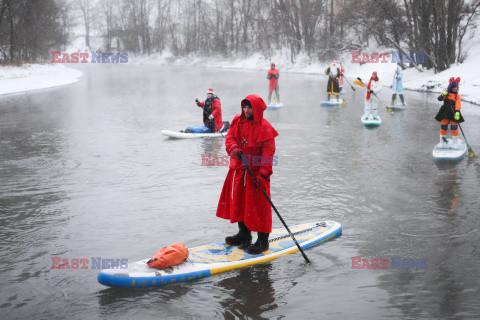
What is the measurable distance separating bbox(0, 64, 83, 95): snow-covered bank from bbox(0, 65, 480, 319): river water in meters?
17.0

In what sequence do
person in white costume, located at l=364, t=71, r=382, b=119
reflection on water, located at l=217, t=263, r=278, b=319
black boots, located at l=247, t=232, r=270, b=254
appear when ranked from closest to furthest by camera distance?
reflection on water, located at l=217, t=263, r=278, b=319 < black boots, located at l=247, t=232, r=270, b=254 < person in white costume, located at l=364, t=71, r=382, b=119

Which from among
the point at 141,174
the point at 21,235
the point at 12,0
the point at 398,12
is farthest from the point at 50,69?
the point at 21,235

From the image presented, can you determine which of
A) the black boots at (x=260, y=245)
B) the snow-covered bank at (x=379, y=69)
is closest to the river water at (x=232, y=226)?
the black boots at (x=260, y=245)

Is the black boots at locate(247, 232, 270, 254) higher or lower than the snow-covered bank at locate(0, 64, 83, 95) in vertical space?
lower

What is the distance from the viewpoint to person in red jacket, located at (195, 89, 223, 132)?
523 inches

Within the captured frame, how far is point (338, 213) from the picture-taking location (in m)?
7.06

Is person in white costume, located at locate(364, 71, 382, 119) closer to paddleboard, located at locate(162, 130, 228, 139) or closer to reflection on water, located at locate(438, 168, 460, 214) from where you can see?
paddleboard, located at locate(162, 130, 228, 139)

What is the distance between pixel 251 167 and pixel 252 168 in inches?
0.7

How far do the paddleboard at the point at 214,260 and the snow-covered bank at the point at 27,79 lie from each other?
25.7 metres

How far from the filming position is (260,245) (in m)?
5.58

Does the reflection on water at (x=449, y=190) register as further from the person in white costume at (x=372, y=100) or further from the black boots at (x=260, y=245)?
the person in white costume at (x=372, y=100)

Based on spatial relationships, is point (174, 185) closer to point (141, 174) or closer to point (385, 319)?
point (141, 174)

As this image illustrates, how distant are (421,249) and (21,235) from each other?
5.02m

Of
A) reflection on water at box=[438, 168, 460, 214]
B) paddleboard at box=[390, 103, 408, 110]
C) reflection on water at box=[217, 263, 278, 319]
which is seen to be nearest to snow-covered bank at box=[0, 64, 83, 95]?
paddleboard at box=[390, 103, 408, 110]
